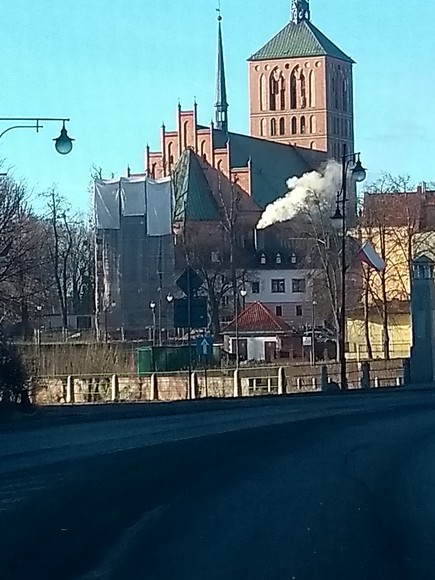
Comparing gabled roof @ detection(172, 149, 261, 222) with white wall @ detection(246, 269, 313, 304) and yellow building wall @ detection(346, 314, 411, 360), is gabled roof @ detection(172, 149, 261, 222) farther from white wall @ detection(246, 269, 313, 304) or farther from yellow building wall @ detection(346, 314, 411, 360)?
yellow building wall @ detection(346, 314, 411, 360)

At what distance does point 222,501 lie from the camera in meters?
13.3

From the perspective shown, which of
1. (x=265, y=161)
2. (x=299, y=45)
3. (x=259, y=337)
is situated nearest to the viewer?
(x=259, y=337)

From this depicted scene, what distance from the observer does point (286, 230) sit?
107188 millimetres

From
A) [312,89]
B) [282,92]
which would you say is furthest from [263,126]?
[312,89]

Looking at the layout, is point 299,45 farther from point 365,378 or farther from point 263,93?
point 365,378

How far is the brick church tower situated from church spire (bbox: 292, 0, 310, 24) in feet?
21.0

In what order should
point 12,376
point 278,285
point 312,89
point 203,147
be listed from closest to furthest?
point 12,376 < point 278,285 < point 203,147 < point 312,89

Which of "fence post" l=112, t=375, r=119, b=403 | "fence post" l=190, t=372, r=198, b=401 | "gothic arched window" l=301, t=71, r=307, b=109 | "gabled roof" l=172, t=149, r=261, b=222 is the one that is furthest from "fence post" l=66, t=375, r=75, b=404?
"gothic arched window" l=301, t=71, r=307, b=109

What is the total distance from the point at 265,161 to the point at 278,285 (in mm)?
32194

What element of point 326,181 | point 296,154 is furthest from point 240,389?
point 296,154

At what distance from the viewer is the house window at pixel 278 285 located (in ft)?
328

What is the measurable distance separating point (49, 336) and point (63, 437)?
1942 inches

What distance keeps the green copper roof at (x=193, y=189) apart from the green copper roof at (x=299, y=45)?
112 ft

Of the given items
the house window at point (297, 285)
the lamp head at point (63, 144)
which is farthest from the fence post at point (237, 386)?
the house window at point (297, 285)
